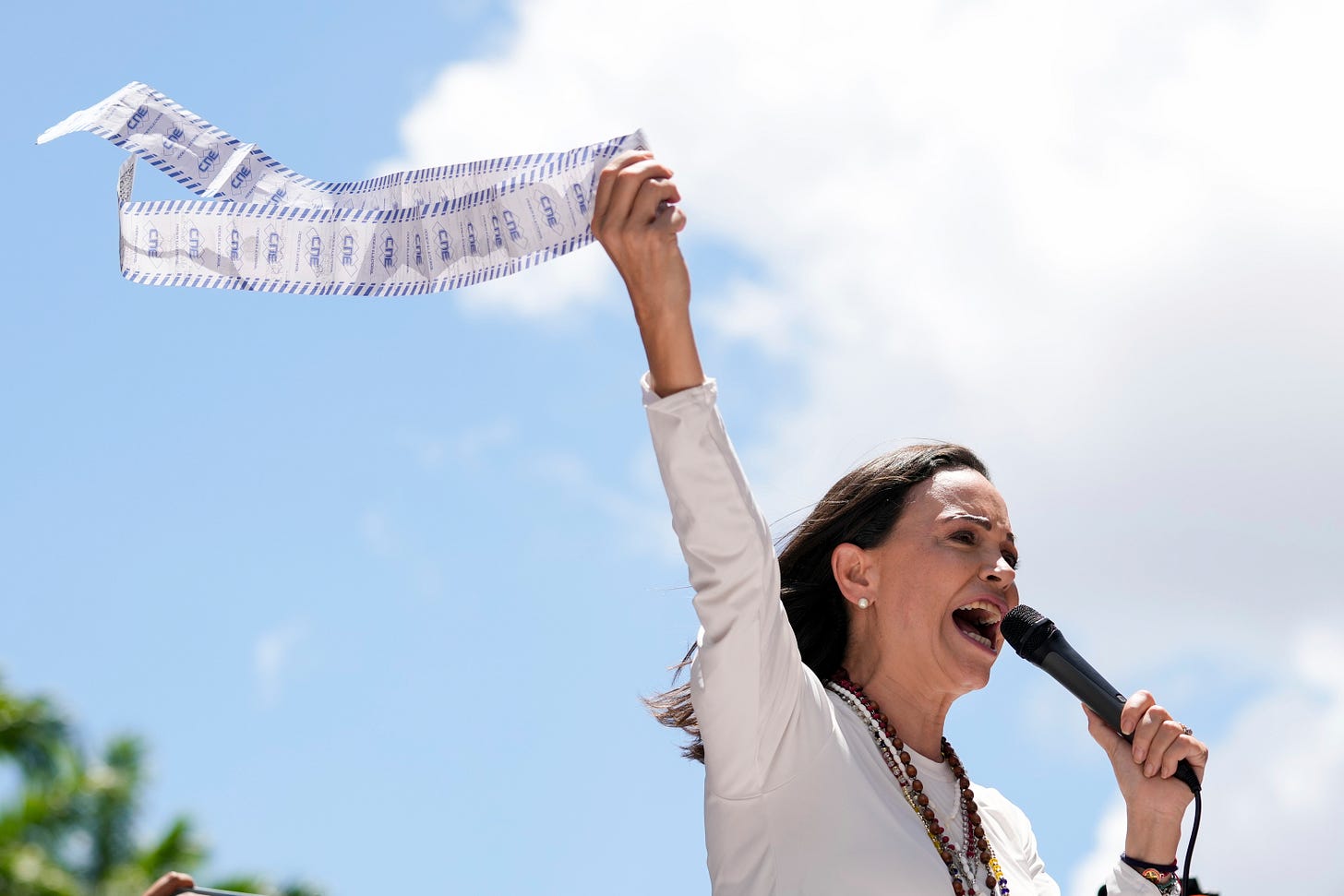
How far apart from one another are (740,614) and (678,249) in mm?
774

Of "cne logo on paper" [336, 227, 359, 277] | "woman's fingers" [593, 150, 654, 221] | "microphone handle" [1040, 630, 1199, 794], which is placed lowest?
"microphone handle" [1040, 630, 1199, 794]

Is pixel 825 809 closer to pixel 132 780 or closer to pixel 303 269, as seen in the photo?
pixel 303 269

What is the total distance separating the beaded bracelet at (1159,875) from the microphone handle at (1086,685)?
0.69 ft

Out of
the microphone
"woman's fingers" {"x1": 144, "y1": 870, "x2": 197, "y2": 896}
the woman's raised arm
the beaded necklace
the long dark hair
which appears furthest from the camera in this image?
the long dark hair

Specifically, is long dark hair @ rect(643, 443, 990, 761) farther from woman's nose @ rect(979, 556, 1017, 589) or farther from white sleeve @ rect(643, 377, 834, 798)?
white sleeve @ rect(643, 377, 834, 798)

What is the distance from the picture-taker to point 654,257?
3.27 m

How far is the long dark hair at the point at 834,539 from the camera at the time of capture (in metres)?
4.65

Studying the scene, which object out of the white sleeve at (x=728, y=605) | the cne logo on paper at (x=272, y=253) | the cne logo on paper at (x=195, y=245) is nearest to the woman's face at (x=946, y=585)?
the white sleeve at (x=728, y=605)

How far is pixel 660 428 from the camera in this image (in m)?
3.30

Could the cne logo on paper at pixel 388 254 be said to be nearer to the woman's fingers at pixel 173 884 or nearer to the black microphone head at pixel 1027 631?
the woman's fingers at pixel 173 884

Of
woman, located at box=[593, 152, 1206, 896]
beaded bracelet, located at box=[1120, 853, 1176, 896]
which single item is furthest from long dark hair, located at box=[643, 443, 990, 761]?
beaded bracelet, located at box=[1120, 853, 1176, 896]

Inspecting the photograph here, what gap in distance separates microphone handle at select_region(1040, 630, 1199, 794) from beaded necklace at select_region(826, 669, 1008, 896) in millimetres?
430

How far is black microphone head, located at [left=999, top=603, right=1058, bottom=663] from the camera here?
415 cm

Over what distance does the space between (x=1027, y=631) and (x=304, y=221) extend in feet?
6.84
